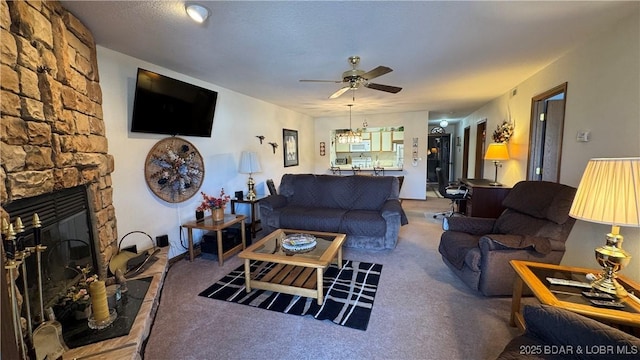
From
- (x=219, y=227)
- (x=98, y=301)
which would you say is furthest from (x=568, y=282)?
(x=219, y=227)

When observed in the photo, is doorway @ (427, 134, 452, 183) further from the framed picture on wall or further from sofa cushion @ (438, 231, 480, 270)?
sofa cushion @ (438, 231, 480, 270)

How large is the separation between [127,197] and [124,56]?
1432mm

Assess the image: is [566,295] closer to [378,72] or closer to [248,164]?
[378,72]

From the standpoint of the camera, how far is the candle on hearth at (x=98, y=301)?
1.57m

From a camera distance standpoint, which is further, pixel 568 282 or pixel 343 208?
pixel 343 208

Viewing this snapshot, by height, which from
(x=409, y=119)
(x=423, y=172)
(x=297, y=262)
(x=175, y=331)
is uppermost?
(x=409, y=119)

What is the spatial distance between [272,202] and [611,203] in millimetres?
3351

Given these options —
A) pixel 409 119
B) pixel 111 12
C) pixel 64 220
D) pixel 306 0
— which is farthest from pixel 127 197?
pixel 409 119

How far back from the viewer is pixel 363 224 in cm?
340

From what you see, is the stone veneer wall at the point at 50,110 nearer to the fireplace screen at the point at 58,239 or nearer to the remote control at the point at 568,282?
the fireplace screen at the point at 58,239

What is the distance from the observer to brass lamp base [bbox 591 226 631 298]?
147cm

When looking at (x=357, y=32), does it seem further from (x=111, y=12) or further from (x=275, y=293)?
(x=275, y=293)

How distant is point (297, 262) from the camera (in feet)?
7.47

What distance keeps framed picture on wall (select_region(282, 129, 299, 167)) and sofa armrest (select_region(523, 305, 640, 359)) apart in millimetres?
5308
